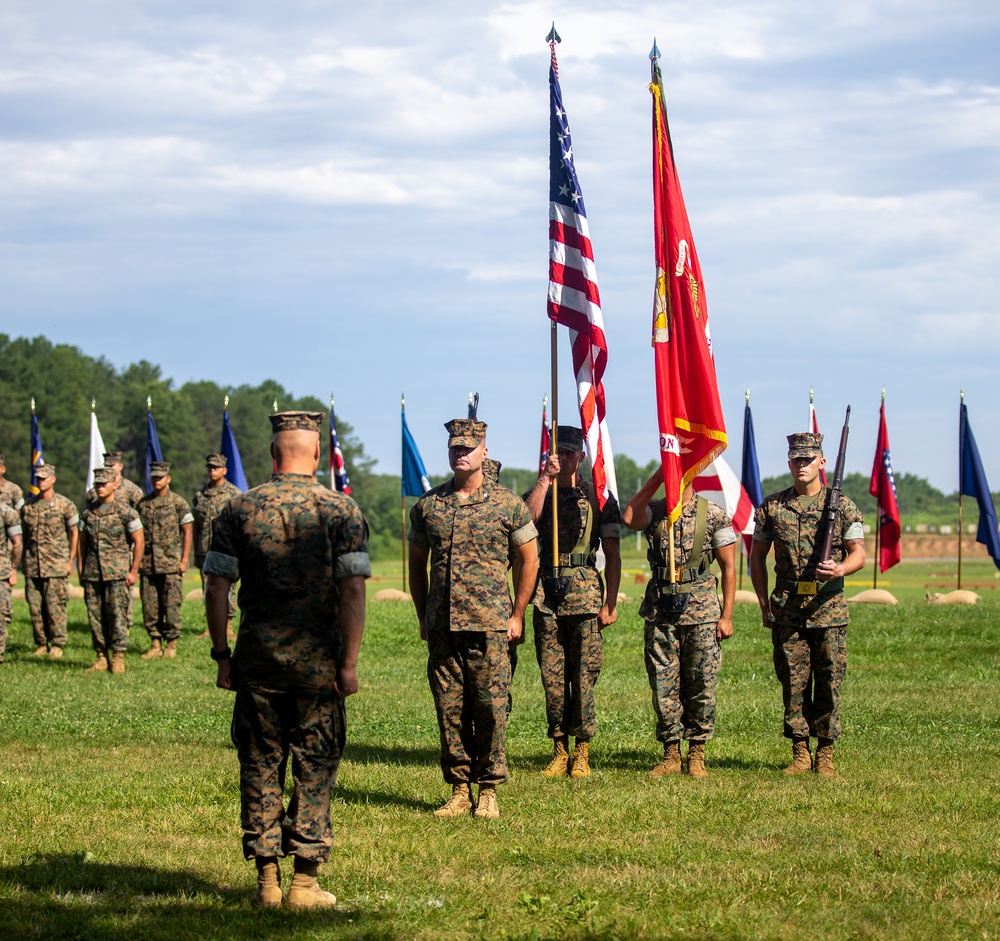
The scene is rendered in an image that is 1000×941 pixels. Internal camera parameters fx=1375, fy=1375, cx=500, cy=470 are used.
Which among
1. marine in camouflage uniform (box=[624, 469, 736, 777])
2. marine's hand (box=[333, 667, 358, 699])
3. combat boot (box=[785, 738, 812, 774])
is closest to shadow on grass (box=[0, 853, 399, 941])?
marine's hand (box=[333, 667, 358, 699])

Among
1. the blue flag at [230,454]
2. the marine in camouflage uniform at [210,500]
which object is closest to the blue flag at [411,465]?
the blue flag at [230,454]

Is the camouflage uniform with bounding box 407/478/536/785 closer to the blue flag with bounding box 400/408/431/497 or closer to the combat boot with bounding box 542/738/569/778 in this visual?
the combat boot with bounding box 542/738/569/778

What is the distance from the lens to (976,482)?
88.6 ft

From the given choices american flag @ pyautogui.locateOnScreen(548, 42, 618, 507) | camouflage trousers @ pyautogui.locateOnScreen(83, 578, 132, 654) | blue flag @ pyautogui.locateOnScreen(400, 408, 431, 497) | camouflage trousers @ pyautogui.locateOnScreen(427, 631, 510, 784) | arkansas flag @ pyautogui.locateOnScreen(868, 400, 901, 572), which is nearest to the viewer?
camouflage trousers @ pyautogui.locateOnScreen(427, 631, 510, 784)

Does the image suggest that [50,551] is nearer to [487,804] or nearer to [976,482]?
[487,804]

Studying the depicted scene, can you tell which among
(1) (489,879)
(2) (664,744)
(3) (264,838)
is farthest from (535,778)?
(3) (264,838)

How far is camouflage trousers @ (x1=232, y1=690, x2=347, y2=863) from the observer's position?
6.68 meters

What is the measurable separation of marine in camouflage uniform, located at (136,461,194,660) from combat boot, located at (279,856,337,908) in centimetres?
1284

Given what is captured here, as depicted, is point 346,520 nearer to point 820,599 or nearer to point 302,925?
point 302,925

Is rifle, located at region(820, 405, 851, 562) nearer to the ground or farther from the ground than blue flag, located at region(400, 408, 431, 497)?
nearer to the ground

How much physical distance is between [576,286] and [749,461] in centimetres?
2062

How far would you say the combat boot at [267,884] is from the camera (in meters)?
6.68

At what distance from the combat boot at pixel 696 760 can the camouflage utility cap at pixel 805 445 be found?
92.5 inches

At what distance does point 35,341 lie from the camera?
5448 inches
